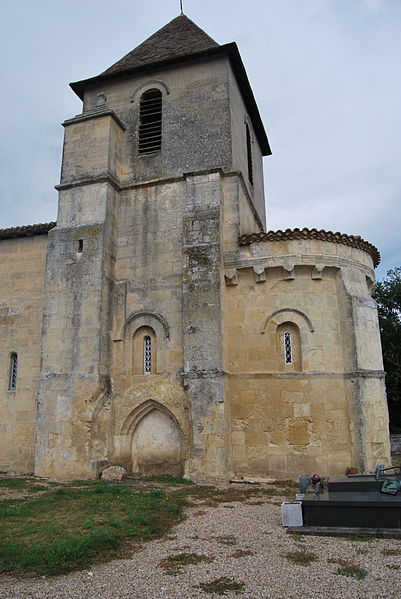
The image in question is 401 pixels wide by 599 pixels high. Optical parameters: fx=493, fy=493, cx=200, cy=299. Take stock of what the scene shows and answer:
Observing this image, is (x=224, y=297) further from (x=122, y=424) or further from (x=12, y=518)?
(x=12, y=518)

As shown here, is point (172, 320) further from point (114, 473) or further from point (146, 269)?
point (114, 473)

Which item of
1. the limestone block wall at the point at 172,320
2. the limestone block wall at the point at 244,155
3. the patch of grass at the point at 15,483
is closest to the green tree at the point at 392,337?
the limestone block wall at the point at 244,155

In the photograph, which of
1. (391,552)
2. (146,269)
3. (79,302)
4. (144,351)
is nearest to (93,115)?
(146,269)

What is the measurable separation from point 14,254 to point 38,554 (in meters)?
11.2

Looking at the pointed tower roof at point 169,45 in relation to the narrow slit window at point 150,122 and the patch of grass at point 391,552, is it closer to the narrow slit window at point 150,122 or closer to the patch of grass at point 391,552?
the narrow slit window at point 150,122

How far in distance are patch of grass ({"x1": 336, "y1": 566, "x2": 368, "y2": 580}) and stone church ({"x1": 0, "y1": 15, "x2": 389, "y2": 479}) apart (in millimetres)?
6099

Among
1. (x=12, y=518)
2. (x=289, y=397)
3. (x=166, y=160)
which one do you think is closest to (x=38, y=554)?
(x=12, y=518)

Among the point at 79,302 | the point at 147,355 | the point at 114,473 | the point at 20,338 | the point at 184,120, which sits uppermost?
the point at 184,120

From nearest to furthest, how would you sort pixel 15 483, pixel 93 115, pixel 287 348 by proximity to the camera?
pixel 15 483 < pixel 287 348 < pixel 93 115

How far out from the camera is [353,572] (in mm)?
4945

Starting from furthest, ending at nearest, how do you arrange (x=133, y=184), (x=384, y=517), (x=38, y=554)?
(x=133, y=184) < (x=384, y=517) < (x=38, y=554)

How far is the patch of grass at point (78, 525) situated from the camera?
5.31 metres

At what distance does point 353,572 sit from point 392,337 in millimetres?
19695

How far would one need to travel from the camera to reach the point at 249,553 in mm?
5656
